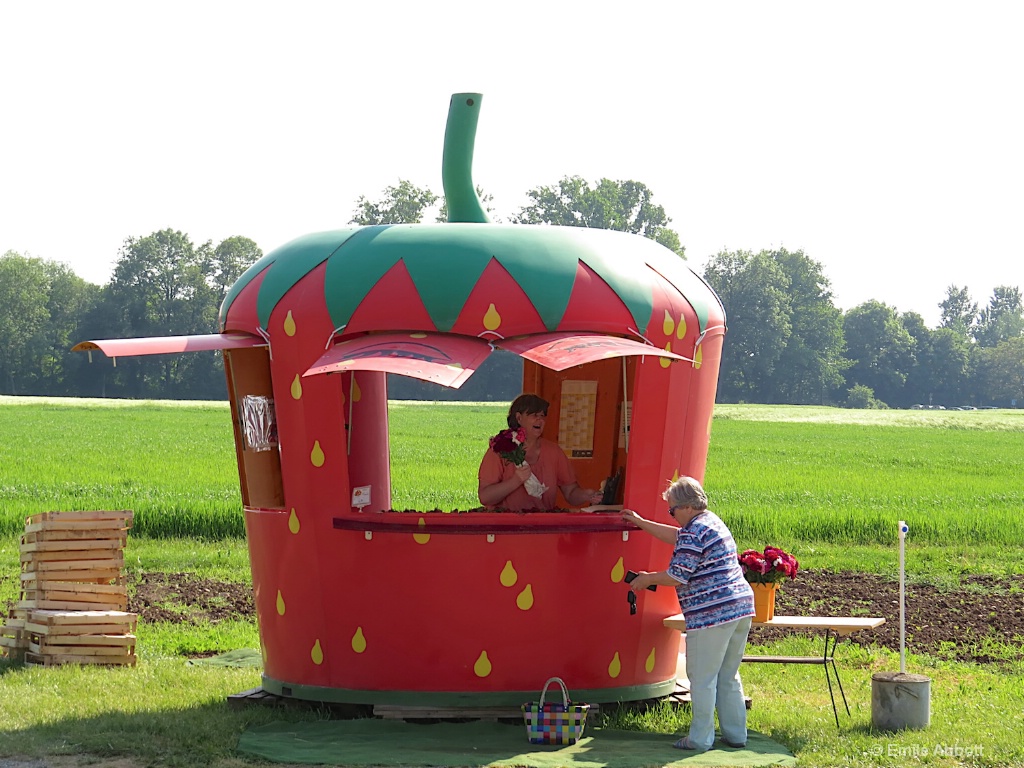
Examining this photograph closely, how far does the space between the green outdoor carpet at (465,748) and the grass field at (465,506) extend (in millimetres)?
251

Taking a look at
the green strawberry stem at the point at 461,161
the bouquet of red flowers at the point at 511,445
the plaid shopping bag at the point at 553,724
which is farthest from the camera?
the green strawberry stem at the point at 461,161

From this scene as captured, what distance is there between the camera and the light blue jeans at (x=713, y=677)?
26.2ft

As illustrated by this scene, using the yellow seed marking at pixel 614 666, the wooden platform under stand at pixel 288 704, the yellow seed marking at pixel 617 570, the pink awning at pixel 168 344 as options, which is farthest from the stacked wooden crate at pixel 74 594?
the yellow seed marking at pixel 617 570

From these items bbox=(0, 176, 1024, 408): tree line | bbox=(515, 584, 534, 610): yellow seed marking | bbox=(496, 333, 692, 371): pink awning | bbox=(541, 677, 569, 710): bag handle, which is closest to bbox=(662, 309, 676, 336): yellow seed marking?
bbox=(496, 333, 692, 371): pink awning

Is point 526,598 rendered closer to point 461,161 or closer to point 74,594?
point 461,161

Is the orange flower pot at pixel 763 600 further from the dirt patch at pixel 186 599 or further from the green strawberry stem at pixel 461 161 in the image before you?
the dirt patch at pixel 186 599

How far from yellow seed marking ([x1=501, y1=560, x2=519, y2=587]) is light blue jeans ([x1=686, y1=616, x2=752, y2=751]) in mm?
1117

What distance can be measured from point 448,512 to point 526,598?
27.7 inches

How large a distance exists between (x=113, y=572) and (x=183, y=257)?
80261 millimetres

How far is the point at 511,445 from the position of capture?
9.15 m

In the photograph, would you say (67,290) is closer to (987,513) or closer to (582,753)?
(987,513)

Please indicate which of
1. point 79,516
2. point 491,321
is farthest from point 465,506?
point 491,321

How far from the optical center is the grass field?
839 cm

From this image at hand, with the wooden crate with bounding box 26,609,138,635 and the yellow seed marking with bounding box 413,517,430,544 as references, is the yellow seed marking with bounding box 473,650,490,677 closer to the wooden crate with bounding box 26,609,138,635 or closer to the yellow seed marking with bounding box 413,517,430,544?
the yellow seed marking with bounding box 413,517,430,544
